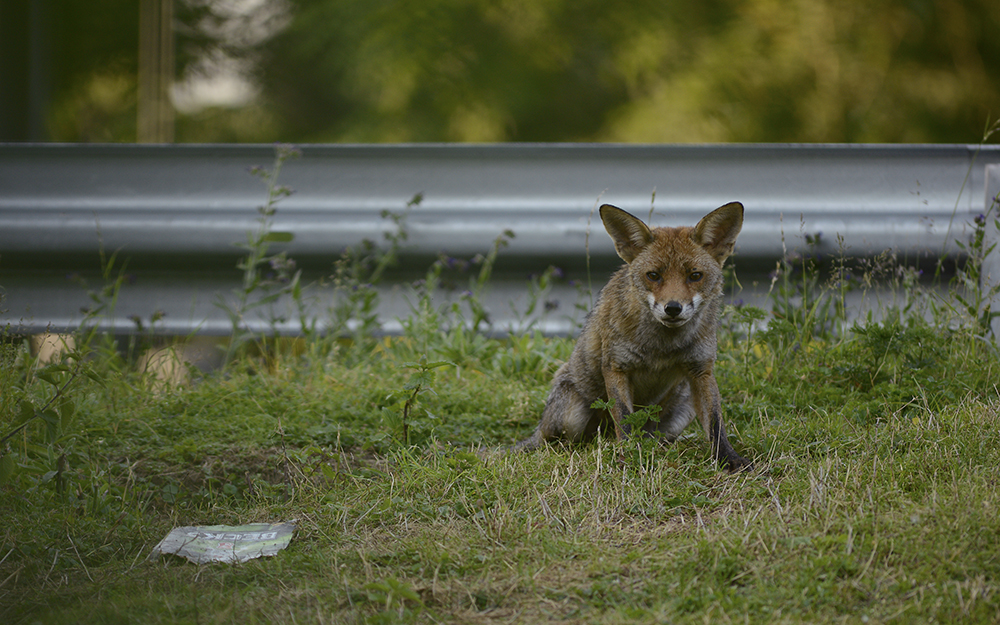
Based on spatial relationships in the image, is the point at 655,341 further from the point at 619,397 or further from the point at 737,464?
the point at 737,464

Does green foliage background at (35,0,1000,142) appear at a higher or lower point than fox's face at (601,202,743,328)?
higher

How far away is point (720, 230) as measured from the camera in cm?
313

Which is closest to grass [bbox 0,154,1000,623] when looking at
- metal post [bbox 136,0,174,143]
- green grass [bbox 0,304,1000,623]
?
green grass [bbox 0,304,1000,623]

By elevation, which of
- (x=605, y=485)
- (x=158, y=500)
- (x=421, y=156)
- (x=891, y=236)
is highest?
(x=421, y=156)

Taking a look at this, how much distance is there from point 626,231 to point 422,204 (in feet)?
6.62

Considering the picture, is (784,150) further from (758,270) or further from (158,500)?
(158,500)

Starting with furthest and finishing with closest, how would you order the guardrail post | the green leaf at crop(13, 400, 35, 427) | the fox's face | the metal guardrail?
the metal guardrail < the guardrail post < the fox's face < the green leaf at crop(13, 400, 35, 427)

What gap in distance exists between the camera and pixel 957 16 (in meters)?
7.24

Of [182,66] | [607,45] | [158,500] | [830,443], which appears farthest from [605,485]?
[182,66]

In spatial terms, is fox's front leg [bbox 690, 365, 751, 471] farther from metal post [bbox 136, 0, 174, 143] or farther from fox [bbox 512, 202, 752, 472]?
metal post [bbox 136, 0, 174, 143]

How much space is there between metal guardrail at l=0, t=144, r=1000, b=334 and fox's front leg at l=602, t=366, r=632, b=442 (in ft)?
5.12

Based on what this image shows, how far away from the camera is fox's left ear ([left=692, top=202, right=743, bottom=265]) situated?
3055 millimetres

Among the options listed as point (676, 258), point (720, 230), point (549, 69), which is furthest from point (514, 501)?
point (549, 69)

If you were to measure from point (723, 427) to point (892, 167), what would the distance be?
107 inches
